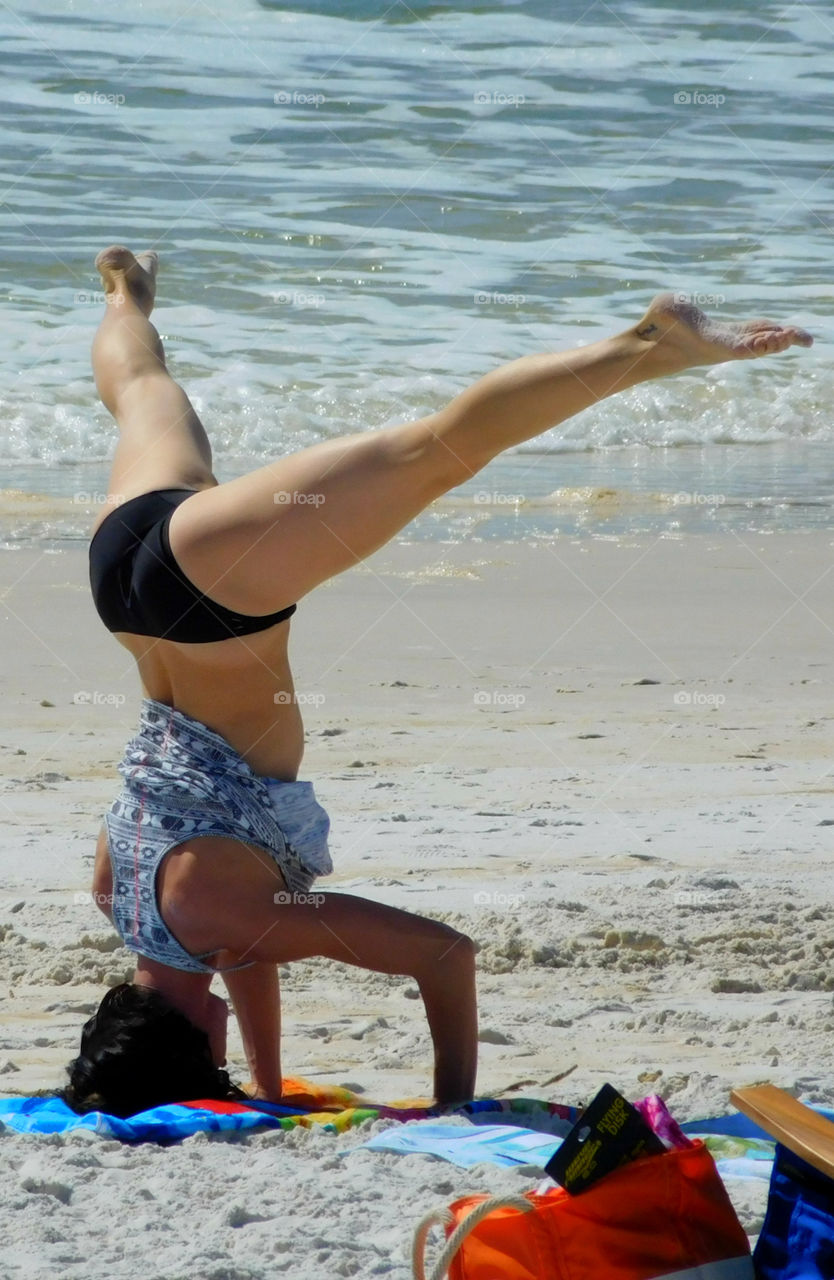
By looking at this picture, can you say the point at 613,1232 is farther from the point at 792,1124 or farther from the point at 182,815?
the point at 182,815

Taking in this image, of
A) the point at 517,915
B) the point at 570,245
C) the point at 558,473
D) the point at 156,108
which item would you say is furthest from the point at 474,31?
the point at 517,915

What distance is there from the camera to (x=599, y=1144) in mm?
1904

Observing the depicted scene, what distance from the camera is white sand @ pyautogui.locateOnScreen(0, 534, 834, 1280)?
227cm

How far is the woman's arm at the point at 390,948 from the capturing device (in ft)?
8.75

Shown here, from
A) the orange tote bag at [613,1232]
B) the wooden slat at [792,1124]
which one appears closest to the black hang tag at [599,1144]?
the orange tote bag at [613,1232]

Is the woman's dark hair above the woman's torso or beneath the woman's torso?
beneath

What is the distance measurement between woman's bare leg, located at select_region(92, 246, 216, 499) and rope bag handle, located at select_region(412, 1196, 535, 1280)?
1.50m

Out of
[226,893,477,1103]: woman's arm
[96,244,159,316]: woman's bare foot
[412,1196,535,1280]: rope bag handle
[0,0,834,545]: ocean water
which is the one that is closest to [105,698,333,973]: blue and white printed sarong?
[226,893,477,1103]: woman's arm

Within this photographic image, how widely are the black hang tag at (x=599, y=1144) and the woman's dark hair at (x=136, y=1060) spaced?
0.98 m

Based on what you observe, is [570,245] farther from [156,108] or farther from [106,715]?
[106,715]

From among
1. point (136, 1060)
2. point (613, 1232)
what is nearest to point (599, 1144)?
point (613, 1232)

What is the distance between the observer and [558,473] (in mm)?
9375

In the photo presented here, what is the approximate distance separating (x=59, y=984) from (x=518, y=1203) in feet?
6.21

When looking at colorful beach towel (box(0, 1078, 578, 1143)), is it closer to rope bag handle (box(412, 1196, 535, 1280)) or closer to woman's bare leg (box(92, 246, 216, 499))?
rope bag handle (box(412, 1196, 535, 1280))
